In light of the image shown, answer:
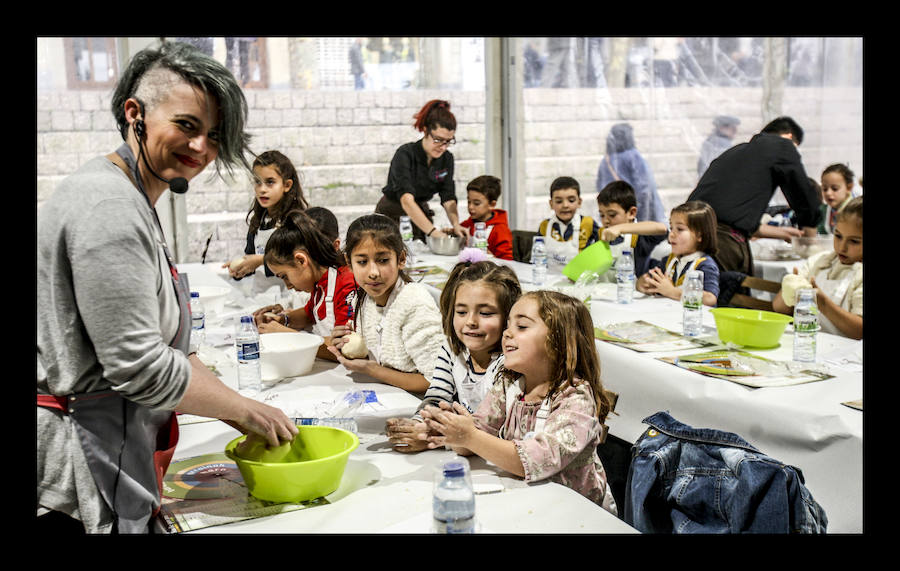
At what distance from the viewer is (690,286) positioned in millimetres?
2803

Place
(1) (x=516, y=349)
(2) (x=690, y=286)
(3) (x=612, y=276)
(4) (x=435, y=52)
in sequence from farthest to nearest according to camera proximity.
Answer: (4) (x=435, y=52), (3) (x=612, y=276), (2) (x=690, y=286), (1) (x=516, y=349)

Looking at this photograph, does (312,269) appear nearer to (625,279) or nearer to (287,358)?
(287,358)

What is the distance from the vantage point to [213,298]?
131 inches

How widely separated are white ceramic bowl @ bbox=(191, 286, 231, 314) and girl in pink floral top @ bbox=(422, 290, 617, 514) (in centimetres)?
188

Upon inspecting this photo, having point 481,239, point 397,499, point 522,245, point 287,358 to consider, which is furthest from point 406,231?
point 397,499

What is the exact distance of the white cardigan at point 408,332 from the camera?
2.36m

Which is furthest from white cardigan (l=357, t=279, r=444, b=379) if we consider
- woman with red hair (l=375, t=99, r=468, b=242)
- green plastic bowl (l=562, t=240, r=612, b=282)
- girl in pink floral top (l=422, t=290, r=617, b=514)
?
woman with red hair (l=375, t=99, r=468, b=242)

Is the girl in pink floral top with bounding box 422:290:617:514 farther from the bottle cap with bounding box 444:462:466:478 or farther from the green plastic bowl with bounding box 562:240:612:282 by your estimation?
the green plastic bowl with bounding box 562:240:612:282

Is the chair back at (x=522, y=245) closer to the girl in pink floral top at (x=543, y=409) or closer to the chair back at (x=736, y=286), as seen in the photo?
the chair back at (x=736, y=286)

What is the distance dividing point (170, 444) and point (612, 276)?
9.66 ft

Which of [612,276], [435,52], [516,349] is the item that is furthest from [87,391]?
[435,52]

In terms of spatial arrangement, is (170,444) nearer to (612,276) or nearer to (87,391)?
(87,391)

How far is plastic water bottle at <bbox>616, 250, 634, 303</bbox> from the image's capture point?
Answer: 327 centimetres
